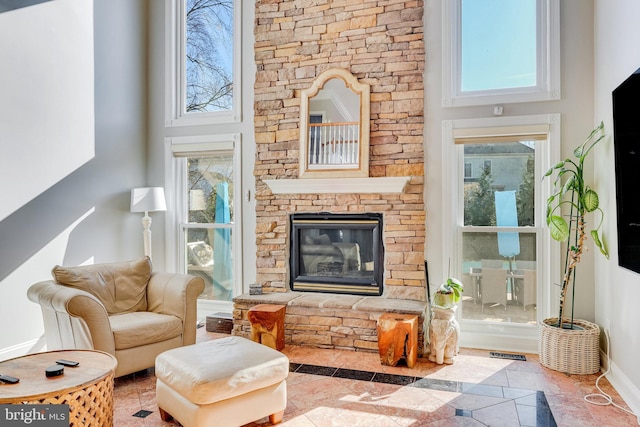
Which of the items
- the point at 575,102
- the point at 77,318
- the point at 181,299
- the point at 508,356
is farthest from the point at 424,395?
the point at 575,102

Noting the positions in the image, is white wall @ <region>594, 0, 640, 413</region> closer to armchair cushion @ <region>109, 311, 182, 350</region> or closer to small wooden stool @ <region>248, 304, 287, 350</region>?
small wooden stool @ <region>248, 304, 287, 350</region>

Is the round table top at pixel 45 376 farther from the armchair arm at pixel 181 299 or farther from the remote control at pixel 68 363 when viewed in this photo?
the armchair arm at pixel 181 299

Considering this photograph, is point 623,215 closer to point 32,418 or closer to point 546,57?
point 546,57

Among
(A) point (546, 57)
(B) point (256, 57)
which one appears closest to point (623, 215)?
(A) point (546, 57)

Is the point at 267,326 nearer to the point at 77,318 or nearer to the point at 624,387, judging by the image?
the point at 77,318

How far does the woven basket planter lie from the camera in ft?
10.8

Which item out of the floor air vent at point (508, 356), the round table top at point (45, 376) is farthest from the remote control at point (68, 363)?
the floor air vent at point (508, 356)

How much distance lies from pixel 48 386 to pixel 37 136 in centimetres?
257

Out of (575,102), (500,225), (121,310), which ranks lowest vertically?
(121,310)

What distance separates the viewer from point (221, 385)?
228 centimetres

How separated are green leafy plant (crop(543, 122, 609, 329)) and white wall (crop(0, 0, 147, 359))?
415 centimetres

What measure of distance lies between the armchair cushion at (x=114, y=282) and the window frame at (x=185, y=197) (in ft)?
3.58

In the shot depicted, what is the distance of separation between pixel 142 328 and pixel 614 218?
3454 mm

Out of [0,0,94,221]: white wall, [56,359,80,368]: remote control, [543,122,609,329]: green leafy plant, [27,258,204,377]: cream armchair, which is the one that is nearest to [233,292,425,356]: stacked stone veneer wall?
[27,258,204,377]: cream armchair
